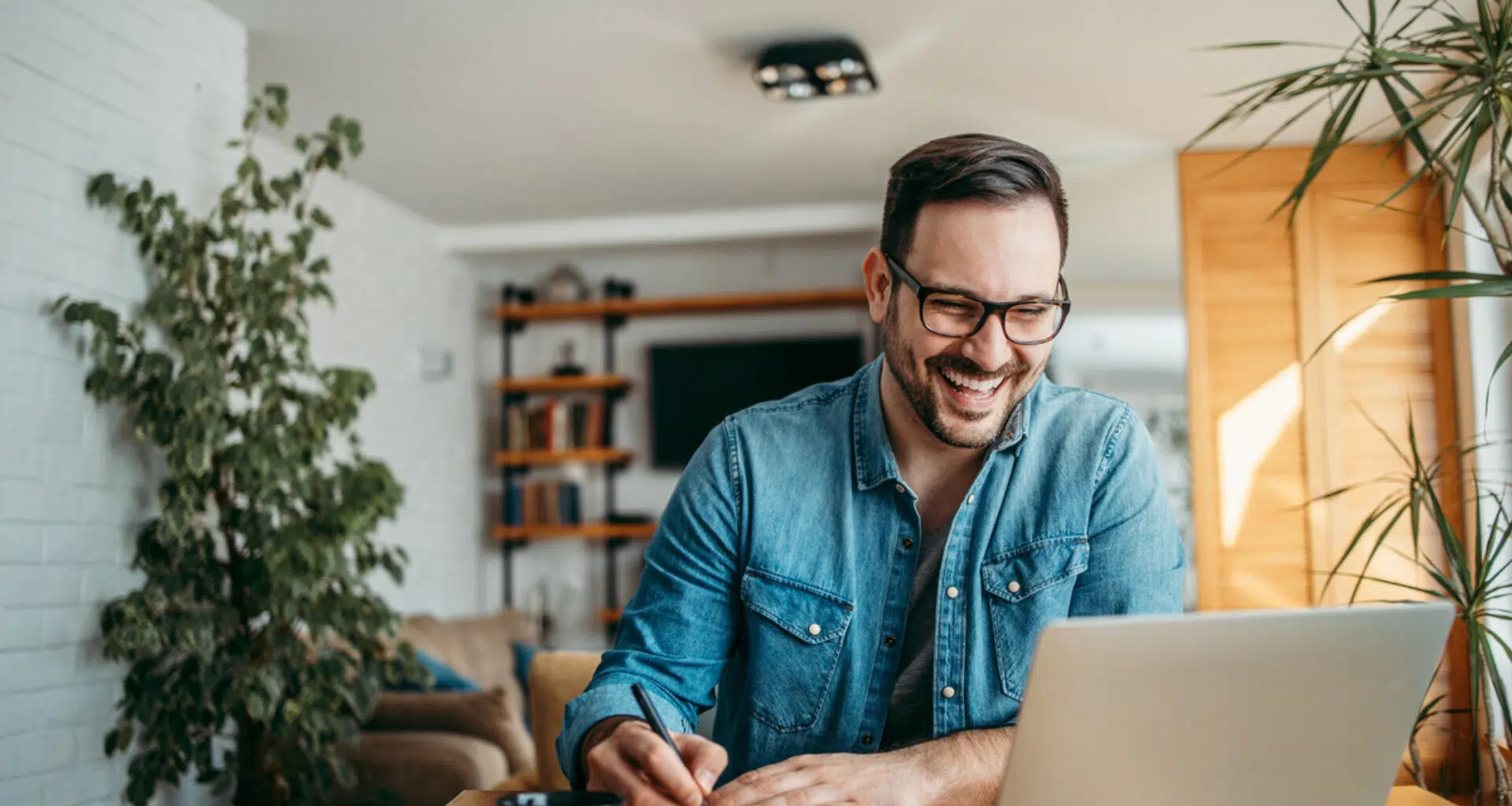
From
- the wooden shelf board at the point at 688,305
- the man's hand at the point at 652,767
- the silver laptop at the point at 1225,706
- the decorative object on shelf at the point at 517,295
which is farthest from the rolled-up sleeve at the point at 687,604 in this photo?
the decorative object on shelf at the point at 517,295

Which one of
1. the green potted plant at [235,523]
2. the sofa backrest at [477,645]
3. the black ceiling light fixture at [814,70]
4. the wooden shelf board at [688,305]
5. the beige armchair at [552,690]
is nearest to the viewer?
the beige armchair at [552,690]

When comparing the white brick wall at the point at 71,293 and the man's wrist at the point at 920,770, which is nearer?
the man's wrist at the point at 920,770

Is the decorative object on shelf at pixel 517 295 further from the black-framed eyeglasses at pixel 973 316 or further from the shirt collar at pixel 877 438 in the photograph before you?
the black-framed eyeglasses at pixel 973 316

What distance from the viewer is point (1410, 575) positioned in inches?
170

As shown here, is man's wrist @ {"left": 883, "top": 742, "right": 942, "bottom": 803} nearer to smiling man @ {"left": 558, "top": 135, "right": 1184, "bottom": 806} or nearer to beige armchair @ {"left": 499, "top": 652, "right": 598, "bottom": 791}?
smiling man @ {"left": 558, "top": 135, "right": 1184, "bottom": 806}

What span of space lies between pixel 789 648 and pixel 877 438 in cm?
26

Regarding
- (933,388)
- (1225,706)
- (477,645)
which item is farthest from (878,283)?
(477,645)

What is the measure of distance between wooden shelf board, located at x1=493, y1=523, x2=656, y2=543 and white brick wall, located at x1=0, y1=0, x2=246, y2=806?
10.8ft

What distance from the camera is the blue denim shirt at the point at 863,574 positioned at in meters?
1.33

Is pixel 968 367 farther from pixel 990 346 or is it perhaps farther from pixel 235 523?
pixel 235 523

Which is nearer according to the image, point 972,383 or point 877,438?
point 972,383

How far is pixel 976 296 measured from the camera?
4.15 feet

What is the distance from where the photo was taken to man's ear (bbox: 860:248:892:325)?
55.0 inches

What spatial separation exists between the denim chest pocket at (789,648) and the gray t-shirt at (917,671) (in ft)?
0.26
